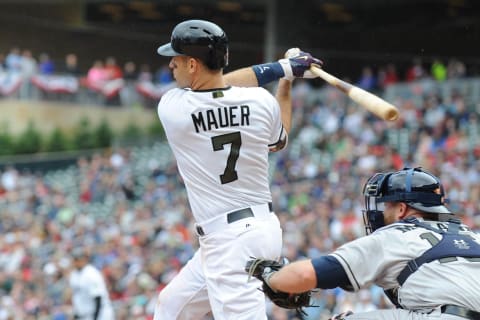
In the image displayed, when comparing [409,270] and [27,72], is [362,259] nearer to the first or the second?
[409,270]

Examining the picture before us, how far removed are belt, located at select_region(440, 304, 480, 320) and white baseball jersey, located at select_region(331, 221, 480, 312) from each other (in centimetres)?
1

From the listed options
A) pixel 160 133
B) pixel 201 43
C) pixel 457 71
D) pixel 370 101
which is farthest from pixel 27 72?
pixel 370 101

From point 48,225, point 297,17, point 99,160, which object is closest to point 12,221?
point 48,225

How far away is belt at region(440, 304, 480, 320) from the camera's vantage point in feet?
12.8

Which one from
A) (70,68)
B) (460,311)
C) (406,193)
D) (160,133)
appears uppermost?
(70,68)

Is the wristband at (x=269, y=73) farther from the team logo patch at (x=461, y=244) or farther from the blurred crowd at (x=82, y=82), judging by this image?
the blurred crowd at (x=82, y=82)

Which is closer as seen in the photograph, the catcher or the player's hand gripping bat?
the catcher

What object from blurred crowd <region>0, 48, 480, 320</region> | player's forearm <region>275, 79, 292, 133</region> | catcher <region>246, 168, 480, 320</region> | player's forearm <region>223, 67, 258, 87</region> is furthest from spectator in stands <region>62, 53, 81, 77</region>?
catcher <region>246, 168, 480, 320</region>

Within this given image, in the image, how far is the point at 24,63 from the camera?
77.5ft

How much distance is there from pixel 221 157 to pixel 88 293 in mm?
5903

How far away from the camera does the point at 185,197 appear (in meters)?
18.3

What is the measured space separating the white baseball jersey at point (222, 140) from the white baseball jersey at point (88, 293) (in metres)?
5.63

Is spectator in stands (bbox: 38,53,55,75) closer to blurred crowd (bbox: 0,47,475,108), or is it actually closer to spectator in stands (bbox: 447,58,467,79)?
blurred crowd (bbox: 0,47,475,108)

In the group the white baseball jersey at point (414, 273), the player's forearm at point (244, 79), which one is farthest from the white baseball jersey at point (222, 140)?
the white baseball jersey at point (414, 273)
